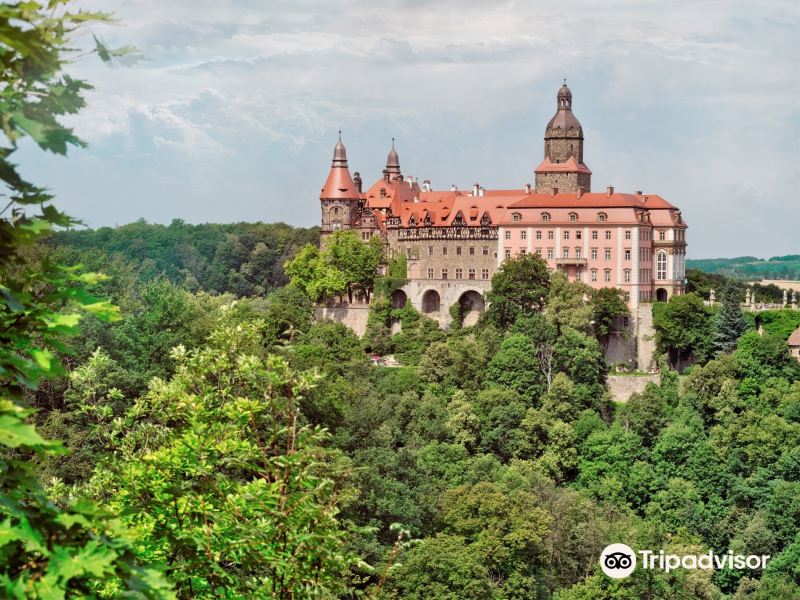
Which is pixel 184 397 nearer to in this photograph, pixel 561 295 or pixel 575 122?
pixel 561 295

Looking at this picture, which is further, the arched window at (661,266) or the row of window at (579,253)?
the arched window at (661,266)

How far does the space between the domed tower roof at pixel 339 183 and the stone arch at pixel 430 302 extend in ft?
27.6

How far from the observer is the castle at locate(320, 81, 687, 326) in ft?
192

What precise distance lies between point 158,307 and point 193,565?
2890 cm

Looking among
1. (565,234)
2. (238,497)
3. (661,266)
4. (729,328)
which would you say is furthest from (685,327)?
(238,497)

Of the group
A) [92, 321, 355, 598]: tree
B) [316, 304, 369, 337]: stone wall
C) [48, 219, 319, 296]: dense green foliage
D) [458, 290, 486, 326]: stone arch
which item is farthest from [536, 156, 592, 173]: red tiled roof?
[92, 321, 355, 598]: tree

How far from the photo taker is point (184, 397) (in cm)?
1455

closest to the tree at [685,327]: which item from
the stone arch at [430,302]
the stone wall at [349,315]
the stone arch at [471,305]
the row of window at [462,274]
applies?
the stone arch at [471,305]

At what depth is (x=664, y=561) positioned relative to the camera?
39.8m

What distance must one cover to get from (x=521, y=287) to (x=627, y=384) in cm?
630

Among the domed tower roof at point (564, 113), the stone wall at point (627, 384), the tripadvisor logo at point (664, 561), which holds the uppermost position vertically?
the domed tower roof at point (564, 113)

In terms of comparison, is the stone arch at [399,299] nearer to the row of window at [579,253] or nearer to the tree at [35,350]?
the row of window at [579,253]

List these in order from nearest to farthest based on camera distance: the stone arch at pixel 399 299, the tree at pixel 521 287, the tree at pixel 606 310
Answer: the tree at pixel 606 310 → the tree at pixel 521 287 → the stone arch at pixel 399 299

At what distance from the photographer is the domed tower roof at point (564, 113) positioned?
63.4 meters
